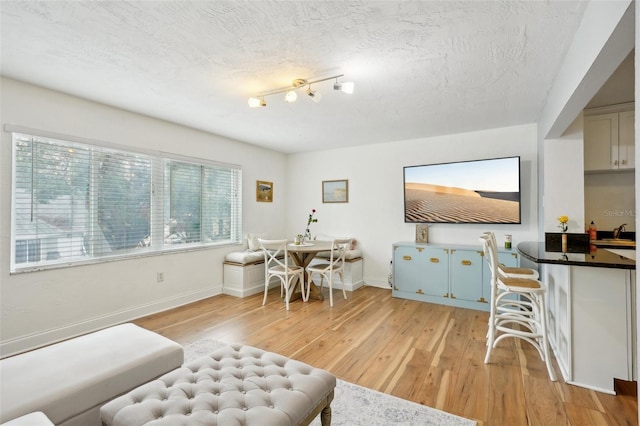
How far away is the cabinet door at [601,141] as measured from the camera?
3.16m

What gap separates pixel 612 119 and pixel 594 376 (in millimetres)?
2785

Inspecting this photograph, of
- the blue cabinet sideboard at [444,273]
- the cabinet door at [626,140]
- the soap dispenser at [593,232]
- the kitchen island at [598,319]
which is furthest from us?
the blue cabinet sideboard at [444,273]

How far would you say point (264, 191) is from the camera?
17.4ft

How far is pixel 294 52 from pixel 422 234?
10.6ft

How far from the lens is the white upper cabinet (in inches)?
122

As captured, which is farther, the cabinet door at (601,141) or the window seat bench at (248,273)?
the window seat bench at (248,273)

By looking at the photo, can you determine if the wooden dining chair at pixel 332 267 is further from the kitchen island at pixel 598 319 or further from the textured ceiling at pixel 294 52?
the kitchen island at pixel 598 319

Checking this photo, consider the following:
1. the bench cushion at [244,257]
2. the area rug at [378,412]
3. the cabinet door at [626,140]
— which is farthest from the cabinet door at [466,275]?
the bench cushion at [244,257]

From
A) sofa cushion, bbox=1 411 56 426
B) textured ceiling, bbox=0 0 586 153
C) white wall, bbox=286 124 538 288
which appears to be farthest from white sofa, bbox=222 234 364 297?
sofa cushion, bbox=1 411 56 426

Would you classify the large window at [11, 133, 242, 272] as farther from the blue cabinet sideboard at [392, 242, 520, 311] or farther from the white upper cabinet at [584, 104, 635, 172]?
the white upper cabinet at [584, 104, 635, 172]

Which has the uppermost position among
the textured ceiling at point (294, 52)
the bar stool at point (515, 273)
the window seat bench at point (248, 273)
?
the textured ceiling at point (294, 52)

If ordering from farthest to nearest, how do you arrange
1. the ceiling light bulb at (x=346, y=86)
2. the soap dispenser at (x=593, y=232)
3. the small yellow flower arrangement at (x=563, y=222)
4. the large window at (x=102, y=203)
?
the soap dispenser at (x=593, y=232), the small yellow flower arrangement at (x=563, y=222), the large window at (x=102, y=203), the ceiling light bulb at (x=346, y=86)

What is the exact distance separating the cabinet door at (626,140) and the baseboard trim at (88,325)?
536 centimetres

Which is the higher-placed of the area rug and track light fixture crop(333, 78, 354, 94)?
track light fixture crop(333, 78, 354, 94)
